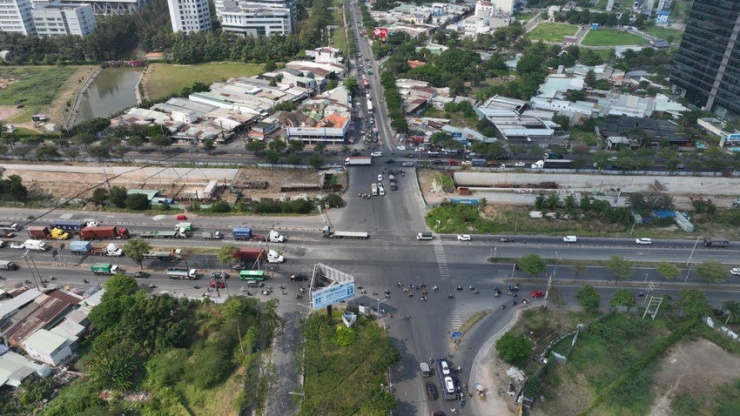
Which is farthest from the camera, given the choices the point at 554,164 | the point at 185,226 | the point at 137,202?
the point at 554,164

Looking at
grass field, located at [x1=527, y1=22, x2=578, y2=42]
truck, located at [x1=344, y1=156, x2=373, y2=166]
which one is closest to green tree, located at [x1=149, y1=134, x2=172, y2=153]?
truck, located at [x1=344, y1=156, x2=373, y2=166]

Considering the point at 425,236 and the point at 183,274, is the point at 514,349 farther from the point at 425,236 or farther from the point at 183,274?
the point at 183,274

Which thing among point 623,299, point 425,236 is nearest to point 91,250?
point 425,236

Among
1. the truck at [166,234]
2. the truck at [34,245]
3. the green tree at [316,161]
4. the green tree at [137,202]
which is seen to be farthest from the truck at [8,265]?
the green tree at [316,161]

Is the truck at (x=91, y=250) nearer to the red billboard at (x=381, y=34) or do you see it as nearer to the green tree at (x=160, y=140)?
the green tree at (x=160, y=140)

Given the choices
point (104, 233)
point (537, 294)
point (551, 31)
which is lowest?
point (537, 294)

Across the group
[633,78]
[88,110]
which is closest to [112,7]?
[88,110]

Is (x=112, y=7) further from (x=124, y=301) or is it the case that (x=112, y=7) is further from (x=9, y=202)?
(x=124, y=301)
